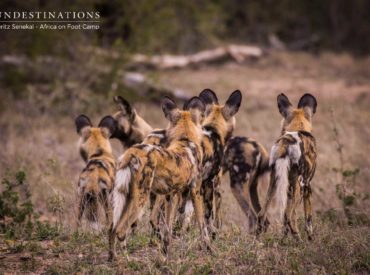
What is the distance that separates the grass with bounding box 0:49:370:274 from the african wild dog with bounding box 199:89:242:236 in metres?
0.14

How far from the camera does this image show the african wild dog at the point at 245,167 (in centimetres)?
456

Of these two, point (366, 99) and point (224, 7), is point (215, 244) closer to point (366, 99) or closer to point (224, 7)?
point (366, 99)

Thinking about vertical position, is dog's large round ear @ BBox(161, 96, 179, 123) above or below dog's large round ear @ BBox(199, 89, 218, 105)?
below

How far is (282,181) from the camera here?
12.4 feet

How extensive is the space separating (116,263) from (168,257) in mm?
285

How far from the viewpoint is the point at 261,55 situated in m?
15.4

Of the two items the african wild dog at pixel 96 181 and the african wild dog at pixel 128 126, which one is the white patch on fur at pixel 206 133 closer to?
the african wild dog at pixel 96 181

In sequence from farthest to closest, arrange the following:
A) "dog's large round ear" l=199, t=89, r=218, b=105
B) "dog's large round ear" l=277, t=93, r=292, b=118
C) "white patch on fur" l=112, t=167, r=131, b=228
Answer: "dog's large round ear" l=199, t=89, r=218, b=105
"dog's large round ear" l=277, t=93, r=292, b=118
"white patch on fur" l=112, t=167, r=131, b=228

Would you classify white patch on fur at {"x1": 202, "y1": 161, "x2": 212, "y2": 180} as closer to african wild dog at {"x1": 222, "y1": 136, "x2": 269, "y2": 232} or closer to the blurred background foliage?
african wild dog at {"x1": 222, "y1": 136, "x2": 269, "y2": 232}

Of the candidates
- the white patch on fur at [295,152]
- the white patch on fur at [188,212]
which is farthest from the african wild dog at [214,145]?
the white patch on fur at [295,152]

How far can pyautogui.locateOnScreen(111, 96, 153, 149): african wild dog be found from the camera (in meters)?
5.29

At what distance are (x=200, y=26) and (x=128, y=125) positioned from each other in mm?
10674

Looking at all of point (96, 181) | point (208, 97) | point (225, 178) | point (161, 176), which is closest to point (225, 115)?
point (208, 97)

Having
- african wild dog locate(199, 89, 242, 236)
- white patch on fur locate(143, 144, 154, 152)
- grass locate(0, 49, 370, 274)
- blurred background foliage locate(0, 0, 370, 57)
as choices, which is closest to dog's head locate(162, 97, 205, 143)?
african wild dog locate(199, 89, 242, 236)
